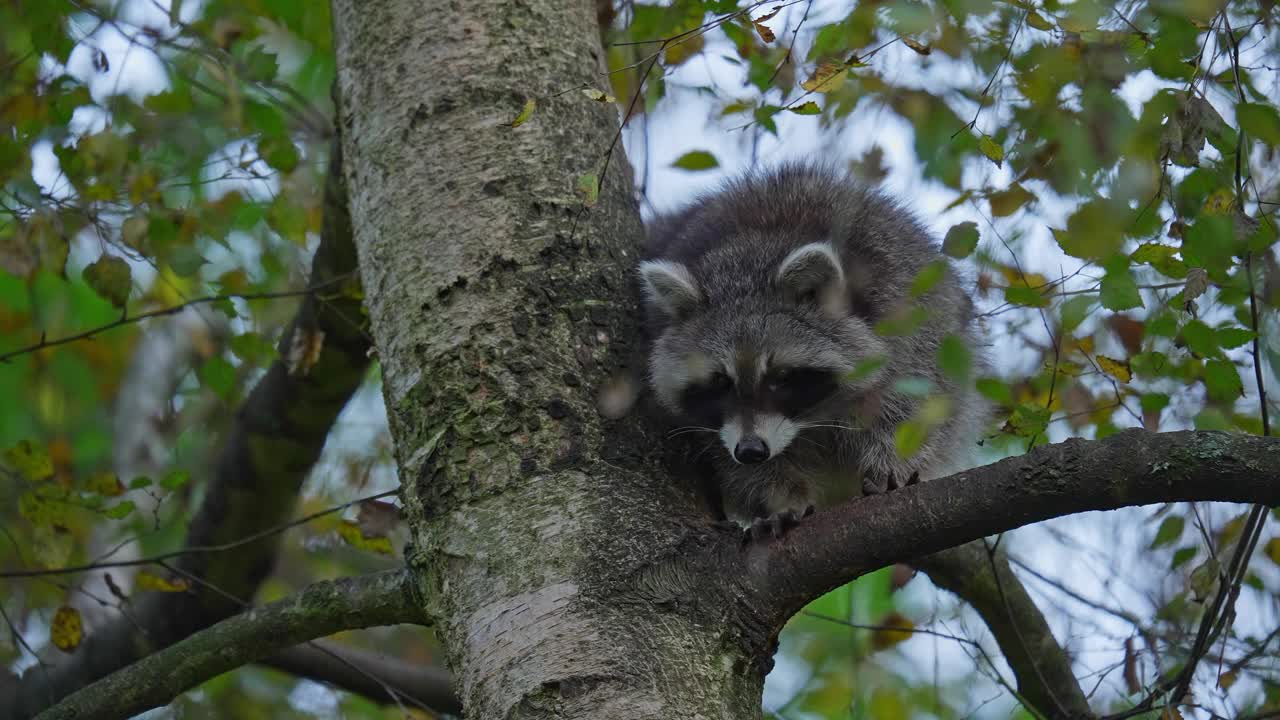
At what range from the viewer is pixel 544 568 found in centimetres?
261

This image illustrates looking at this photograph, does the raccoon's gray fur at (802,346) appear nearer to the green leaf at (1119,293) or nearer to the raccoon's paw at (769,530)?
the raccoon's paw at (769,530)

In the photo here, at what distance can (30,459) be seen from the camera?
13.6ft

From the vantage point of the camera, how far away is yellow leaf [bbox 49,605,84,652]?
4.18 metres

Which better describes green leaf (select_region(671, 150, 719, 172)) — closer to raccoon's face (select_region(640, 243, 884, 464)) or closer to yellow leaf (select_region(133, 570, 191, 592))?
raccoon's face (select_region(640, 243, 884, 464))

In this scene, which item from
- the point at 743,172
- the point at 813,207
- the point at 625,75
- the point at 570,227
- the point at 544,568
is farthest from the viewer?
the point at 625,75

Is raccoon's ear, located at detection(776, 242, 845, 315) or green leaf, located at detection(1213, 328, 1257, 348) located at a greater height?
raccoon's ear, located at detection(776, 242, 845, 315)

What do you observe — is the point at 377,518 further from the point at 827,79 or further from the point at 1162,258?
the point at 1162,258

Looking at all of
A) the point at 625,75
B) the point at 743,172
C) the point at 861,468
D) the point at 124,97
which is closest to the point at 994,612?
the point at 861,468

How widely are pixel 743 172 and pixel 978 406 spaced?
124cm

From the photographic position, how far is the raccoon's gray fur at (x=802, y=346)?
12.4 feet

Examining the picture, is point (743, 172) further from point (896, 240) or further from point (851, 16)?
point (851, 16)

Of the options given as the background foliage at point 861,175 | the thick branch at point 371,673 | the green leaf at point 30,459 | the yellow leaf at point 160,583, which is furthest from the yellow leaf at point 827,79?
the green leaf at point 30,459

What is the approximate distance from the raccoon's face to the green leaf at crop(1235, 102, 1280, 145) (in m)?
1.49

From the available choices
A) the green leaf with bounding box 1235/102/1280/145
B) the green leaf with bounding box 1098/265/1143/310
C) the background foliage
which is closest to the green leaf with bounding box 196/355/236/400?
the background foliage
